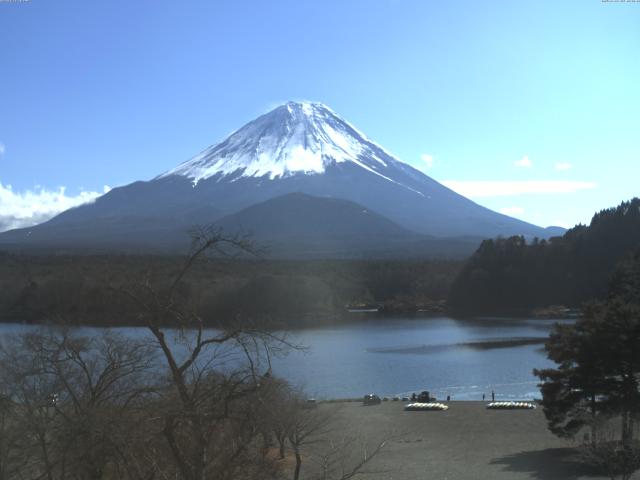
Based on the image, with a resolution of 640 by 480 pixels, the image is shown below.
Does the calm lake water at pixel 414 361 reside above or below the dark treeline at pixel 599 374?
below

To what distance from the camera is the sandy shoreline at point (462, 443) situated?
30.6 ft

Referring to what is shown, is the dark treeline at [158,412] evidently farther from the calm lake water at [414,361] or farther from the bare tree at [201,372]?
the calm lake water at [414,361]

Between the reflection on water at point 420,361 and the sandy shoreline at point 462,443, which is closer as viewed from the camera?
the sandy shoreline at point 462,443

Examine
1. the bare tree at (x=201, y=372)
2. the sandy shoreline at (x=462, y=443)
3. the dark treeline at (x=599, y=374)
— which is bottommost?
the sandy shoreline at (x=462, y=443)

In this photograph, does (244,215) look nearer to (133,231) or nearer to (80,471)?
(133,231)

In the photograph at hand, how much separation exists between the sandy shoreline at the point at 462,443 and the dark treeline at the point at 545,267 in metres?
29.1

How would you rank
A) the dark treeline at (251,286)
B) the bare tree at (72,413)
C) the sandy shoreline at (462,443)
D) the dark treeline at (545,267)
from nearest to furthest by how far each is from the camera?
the bare tree at (72,413), the sandy shoreline at (462,443), the dark treeline at (251,286), the dark treeline at (545,267)

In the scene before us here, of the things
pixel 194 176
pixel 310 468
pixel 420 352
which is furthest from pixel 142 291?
pixel 194 176

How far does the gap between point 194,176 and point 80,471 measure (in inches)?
3877

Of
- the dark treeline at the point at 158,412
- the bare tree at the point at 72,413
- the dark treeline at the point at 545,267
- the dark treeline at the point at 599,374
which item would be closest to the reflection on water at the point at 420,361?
the dark treeline at the point at 599,374

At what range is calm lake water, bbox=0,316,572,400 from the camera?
57.5 ft

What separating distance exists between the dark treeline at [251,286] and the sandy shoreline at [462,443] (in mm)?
2611

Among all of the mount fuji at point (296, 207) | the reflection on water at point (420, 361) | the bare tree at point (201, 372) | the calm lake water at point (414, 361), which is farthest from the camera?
the mount fuji at point (296, 207)

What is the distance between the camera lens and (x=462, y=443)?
11438mm
